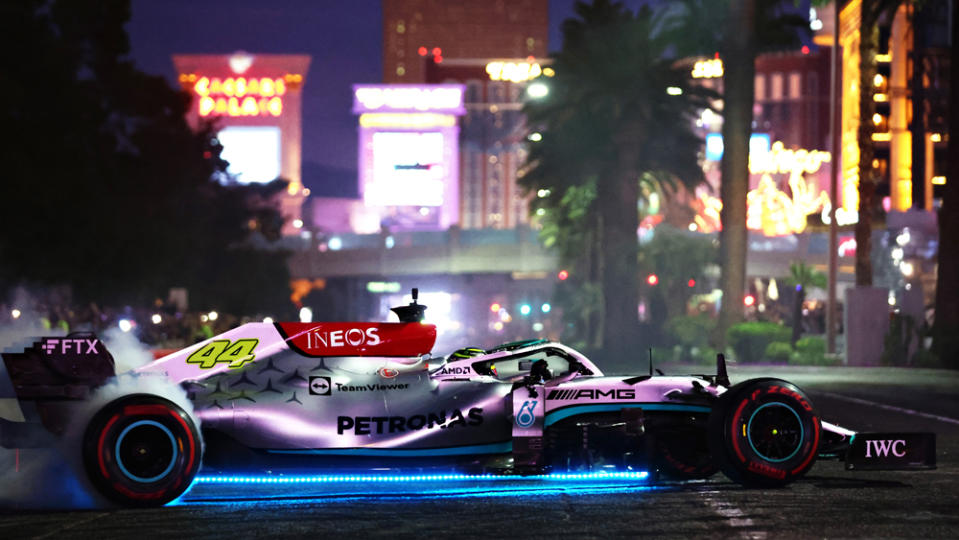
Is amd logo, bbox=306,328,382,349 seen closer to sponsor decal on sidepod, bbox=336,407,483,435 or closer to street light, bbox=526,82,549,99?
sponsor decal on sidepod, bbox=336,407,483,435

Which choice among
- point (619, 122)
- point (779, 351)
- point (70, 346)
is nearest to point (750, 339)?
point (779, 351)

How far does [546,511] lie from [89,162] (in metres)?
43.0

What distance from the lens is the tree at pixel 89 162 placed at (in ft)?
145

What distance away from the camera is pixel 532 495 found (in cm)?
954

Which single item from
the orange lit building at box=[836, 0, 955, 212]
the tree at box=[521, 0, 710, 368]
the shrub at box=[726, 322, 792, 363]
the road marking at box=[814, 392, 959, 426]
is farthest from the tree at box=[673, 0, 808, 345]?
the orange lit building at box=[836, 0, 955, 212]

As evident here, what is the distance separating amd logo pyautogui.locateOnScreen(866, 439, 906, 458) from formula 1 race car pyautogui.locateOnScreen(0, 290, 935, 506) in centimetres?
2

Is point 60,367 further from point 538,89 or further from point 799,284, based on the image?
point 538,89

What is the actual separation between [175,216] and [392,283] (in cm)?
9108

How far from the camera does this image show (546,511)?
8.75 metres

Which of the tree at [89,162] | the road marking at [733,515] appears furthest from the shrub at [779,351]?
the road marking at [733,515]

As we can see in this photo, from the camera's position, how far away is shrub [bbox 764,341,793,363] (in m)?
39.6

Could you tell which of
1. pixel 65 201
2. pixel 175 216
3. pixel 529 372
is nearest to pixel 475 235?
pixel 175 216

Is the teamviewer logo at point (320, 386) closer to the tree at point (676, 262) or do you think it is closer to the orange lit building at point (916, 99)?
the tree at point (676, 262)

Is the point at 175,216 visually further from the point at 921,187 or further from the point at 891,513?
the point at 891,513
